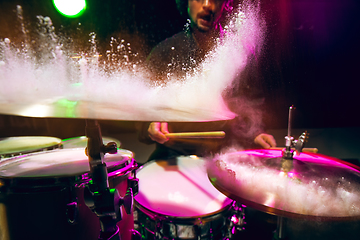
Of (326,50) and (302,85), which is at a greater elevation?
(326,50)

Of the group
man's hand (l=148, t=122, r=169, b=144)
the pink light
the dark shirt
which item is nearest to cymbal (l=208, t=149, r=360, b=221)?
the pink light

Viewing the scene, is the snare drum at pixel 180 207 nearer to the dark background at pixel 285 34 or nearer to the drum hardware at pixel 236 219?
the drum hardware at pixel 236 219

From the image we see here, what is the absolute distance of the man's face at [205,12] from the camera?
1241mm

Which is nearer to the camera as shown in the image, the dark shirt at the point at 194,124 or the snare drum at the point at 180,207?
the snare drum at the point at 180,207

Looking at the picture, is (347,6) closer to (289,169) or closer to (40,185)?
(289,169)

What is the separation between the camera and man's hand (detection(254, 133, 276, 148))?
4.62 ft

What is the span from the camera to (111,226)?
1.97ft

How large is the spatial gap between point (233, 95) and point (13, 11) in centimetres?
155

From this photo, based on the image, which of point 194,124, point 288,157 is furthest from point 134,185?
point 194,124

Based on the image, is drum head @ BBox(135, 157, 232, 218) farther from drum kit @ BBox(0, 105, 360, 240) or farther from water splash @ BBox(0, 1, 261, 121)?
water splash @ BBox(0, 1, 261, 121)

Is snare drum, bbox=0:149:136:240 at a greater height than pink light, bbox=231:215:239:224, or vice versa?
snare drum, bbox=0:149:136:240

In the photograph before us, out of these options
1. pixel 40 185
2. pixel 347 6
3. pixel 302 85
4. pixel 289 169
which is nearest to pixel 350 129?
pixel 302 85

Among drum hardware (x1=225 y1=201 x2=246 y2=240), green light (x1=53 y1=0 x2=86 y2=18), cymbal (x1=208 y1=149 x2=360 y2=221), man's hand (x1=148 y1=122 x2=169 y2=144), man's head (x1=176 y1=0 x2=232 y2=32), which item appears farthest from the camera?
man's hand (x1=148 y1=122 x2=169 y2=144)

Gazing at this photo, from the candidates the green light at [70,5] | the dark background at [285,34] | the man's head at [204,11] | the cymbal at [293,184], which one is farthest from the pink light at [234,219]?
the green light at [70,5]
